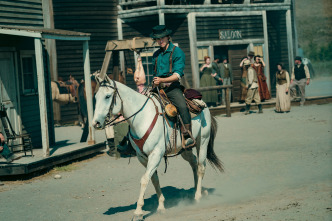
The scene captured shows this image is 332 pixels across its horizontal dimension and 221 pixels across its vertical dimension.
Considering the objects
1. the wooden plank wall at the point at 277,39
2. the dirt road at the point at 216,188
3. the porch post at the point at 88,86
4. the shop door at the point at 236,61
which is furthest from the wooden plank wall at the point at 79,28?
the dirt road at the point at 216,188

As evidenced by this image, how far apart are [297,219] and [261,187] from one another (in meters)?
2.44

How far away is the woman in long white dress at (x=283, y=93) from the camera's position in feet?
68.9

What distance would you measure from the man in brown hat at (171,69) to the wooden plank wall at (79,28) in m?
15.9

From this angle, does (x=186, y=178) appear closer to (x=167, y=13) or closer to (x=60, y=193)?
(x=60, y=193)

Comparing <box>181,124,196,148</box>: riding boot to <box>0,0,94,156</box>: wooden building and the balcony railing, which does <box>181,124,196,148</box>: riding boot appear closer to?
<box>0,0,94,156</box>: wooden building

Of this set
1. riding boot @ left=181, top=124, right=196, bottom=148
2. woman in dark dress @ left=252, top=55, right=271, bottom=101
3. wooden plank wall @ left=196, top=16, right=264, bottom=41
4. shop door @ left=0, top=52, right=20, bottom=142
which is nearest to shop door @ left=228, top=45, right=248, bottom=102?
wooden plank wall @ left=196, top=16, right=264, bottom=41

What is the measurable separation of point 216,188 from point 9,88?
21.8ft

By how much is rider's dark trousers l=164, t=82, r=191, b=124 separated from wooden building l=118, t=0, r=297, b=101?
51.7 feet

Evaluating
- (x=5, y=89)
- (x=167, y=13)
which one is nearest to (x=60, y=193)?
(x=5, y=89)

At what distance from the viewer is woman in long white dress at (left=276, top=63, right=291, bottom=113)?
827 inches

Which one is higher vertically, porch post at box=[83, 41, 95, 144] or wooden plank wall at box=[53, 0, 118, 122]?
wooden plank wall at box=[53, 0, 118, 122]

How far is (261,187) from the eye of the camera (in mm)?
8852

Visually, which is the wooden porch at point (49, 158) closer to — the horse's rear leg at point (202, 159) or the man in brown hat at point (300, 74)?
the horse's rear leg at point (202, 159)

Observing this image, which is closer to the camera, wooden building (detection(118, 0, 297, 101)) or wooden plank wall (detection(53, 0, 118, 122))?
wooden plank wall (detection(53, 0, 118, 122))
